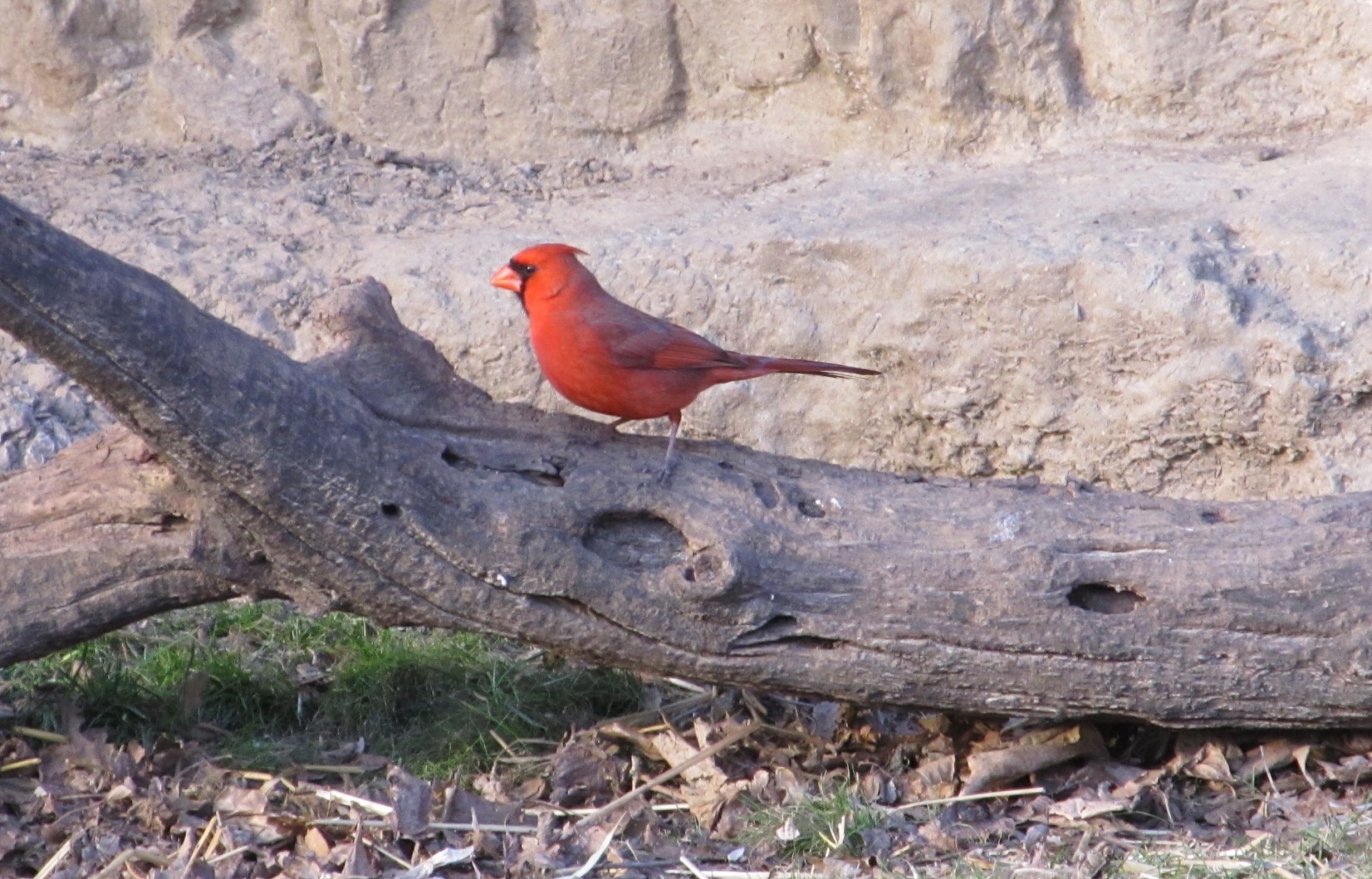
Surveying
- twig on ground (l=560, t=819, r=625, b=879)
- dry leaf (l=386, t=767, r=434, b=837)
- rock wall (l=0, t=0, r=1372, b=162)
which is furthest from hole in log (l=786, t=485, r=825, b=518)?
rock wall (l=0, t=0, r=1372, b=162)

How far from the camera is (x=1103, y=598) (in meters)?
3.78

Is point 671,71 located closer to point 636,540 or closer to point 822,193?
point 822,193

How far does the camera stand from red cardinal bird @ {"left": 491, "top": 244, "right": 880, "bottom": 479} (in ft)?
13.6

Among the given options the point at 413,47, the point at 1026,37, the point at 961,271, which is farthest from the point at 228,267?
the point at 1026,37

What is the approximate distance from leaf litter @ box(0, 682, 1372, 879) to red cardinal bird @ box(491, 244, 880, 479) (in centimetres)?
93

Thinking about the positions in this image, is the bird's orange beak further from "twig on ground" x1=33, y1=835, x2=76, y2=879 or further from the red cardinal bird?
"twig on ground" x1=33, y1=835, x2=76, y2=879

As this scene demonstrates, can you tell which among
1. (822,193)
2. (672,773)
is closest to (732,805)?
(672,773)

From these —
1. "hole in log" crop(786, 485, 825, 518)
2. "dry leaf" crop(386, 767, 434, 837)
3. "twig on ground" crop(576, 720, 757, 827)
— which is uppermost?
"hole in log" crop(786, 485, 825, 518)

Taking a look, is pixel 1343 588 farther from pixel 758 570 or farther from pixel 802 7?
pixel 802 7

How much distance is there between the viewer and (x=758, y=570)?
369cm

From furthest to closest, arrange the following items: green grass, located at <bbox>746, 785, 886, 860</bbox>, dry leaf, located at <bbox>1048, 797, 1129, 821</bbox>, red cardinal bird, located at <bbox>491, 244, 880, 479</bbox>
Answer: red cardinal bird, located at <bbox>491, 244, 880, 479</bbox> < dry leaf, located at <bbox>1048, 797, 1129, 821</bbox> < green grass, located at <bbox>746, 785, 886, 860</bbox>

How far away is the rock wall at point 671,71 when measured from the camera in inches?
232

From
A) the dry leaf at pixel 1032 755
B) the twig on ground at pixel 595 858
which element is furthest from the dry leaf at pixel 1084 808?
the twig on ground at pixel 595 858

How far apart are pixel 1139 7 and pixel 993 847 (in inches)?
137
